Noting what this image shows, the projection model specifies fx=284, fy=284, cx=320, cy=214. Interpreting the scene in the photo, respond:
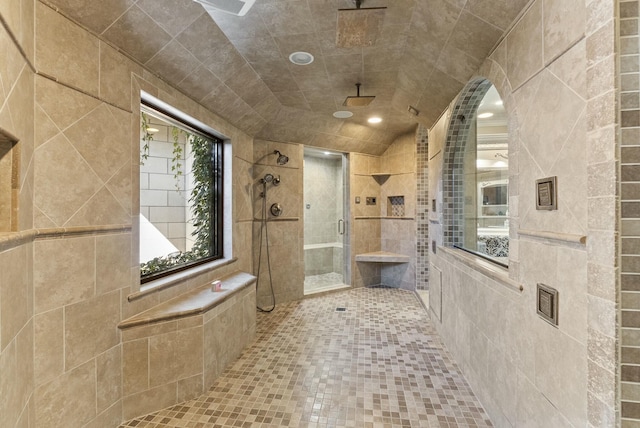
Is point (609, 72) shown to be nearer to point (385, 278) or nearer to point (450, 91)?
point (450, 91)

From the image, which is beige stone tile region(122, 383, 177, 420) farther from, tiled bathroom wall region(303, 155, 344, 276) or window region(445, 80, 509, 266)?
tiled bathroom wall region(303, 155, 344, 276)

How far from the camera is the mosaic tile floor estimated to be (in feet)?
5.90

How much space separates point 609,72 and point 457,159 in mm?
1983

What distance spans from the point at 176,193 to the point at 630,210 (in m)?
2.91

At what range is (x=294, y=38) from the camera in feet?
7.09

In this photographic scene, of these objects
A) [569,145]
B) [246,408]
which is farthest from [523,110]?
[246,408]

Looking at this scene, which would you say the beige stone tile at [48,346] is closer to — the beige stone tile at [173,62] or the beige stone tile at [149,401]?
the beige stone tile at [149,401]

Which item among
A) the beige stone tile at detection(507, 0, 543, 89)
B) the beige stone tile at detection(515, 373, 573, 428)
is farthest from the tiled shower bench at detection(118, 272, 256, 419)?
the beige stone tile at detection(507, 0, 543, 89)

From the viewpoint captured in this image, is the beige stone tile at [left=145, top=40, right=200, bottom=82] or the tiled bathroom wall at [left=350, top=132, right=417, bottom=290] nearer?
the beige stone tile at [left=145, top=40, right=200, bottom=82]

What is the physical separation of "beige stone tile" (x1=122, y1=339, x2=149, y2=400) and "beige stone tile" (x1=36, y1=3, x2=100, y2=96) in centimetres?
152

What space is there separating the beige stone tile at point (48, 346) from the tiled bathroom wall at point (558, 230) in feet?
7.46

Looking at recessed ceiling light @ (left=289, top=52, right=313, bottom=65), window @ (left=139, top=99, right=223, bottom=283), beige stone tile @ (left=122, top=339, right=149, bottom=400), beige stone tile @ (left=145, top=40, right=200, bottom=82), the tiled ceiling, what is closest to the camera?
the tiled ceiling

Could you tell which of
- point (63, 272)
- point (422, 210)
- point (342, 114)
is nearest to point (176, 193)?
point (63, 272)

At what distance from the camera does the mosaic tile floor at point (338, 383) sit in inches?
70.7
